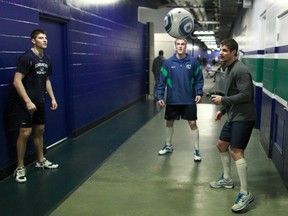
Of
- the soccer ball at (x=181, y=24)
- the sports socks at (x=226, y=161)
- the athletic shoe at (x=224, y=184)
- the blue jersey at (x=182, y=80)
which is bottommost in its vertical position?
the athletic shoe at (x=224, y=184)

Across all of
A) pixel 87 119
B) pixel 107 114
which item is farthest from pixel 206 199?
pixel 107 114

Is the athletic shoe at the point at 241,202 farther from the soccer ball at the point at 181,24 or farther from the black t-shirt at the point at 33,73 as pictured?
the soccer ball at the point at 181,24

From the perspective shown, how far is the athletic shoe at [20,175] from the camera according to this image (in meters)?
3.73

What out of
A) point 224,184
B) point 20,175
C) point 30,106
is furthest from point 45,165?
point 224,184

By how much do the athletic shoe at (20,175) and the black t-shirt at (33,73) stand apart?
0.76 metres

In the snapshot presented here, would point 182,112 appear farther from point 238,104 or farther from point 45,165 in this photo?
point 45,165

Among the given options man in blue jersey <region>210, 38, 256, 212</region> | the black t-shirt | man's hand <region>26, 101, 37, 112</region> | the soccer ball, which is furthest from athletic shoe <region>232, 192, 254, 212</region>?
the soccer ball

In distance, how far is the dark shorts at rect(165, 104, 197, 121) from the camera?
172 inches

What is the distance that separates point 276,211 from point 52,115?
334cm

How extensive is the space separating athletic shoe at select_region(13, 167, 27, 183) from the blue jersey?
1811mm

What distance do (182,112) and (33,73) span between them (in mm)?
1881

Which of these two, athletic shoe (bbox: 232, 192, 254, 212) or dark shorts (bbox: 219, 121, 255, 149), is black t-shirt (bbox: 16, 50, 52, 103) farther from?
athletic shoe (bbox: 232, 192, 254, 212)

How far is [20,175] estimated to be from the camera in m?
3.75

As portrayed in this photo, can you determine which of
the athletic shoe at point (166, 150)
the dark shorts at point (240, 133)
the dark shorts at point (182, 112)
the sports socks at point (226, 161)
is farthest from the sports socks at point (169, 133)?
the dark shorts at point (240, 133)
